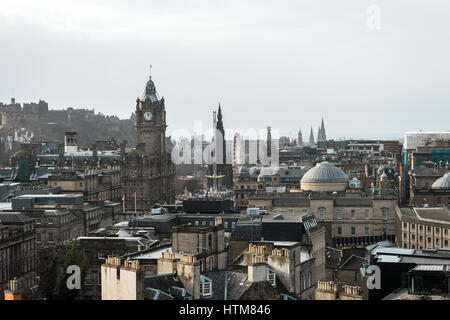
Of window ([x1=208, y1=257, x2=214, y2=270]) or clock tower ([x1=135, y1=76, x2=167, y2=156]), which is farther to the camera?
clock tower ([x1=135, y1=76, x2=167, y2=156])

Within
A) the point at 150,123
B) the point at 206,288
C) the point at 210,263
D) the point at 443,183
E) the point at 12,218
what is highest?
the point at 150,123

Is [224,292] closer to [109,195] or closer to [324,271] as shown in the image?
[324,271]

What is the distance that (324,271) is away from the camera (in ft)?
180

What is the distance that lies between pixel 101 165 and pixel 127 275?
304 feet

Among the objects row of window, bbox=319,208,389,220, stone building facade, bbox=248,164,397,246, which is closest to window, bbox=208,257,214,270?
stone building facade, bbox=248,164,397,246

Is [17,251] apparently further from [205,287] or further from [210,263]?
[205,287]

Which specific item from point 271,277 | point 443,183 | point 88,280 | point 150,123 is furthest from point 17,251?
point 150,123

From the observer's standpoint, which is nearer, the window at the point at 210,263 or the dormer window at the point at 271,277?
the dormer window at the point at 271,277

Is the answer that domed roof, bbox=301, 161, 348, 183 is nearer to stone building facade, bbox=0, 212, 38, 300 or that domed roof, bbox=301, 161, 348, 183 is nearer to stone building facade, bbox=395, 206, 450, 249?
stone building facade, bbox=395, 206, 450, 249

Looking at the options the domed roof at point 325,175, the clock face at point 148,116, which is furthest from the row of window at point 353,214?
the clock face at point 148,116

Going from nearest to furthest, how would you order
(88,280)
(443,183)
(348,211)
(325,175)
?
1. (88,280)
2. (348,211)
3. (443,183)
4. (325,175)

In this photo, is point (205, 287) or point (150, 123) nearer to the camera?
point (205, 287)

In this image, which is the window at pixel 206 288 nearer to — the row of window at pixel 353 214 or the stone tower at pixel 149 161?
the row of window at pixel 353 214

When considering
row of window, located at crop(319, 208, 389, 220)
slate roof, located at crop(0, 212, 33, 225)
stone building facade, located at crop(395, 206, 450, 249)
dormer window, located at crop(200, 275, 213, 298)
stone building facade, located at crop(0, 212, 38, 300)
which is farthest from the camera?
row of window, located at crop(319, 208, 389, 220)
